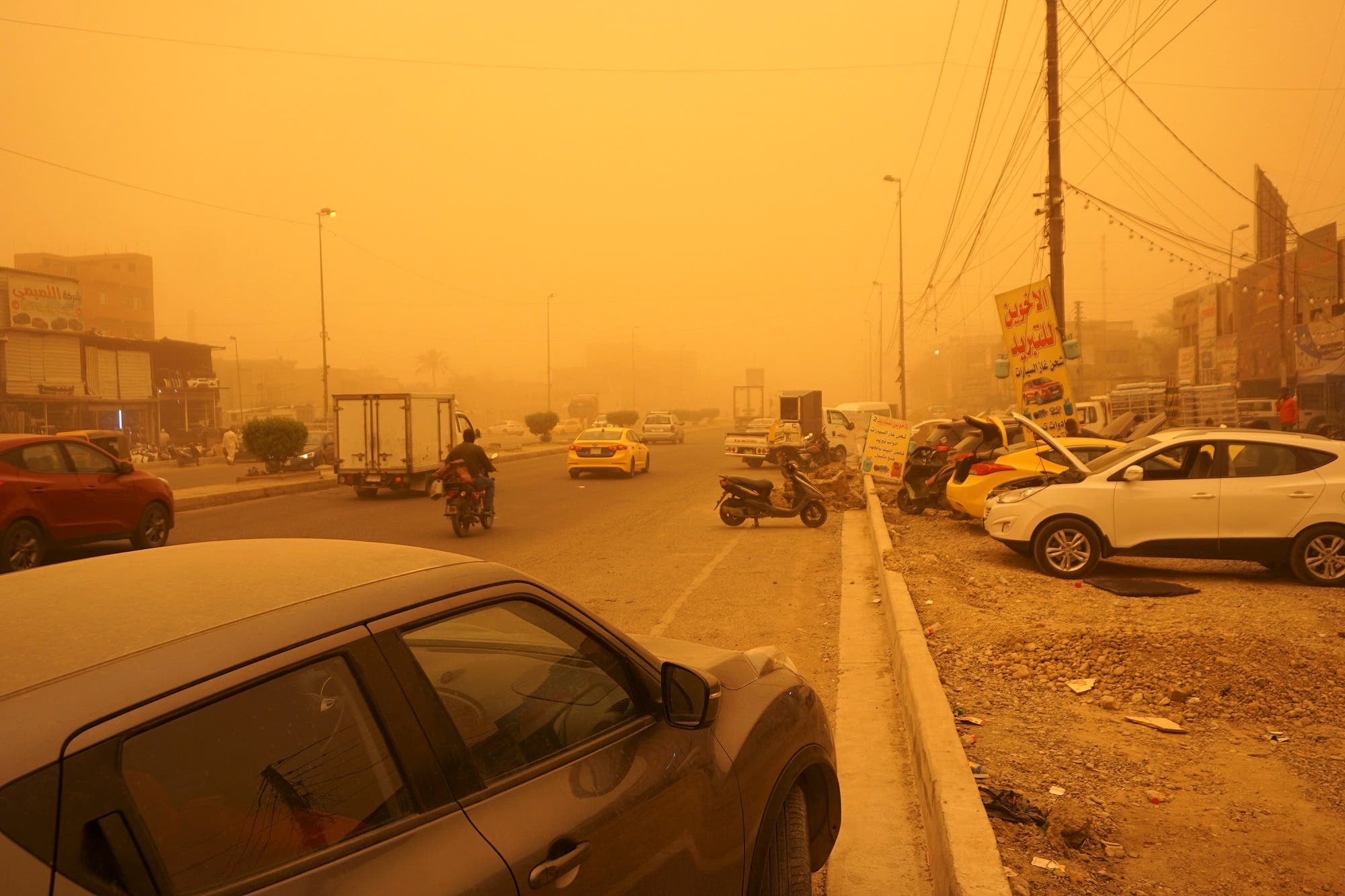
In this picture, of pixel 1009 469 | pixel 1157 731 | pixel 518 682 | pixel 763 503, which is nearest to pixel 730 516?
pixel 763 503

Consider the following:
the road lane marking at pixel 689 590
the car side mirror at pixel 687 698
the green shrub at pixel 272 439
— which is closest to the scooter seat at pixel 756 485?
the road lane marking at pixel 689 590

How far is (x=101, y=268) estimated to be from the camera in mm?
81812

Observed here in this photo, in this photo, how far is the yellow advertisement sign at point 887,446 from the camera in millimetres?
20922

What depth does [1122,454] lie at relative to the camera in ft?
36.3

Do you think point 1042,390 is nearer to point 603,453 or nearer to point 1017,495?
point 1017,495

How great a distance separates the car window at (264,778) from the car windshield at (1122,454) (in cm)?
1012

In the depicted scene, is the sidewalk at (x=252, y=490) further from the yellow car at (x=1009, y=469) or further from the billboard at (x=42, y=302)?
the billboard at (x=42, y=302)

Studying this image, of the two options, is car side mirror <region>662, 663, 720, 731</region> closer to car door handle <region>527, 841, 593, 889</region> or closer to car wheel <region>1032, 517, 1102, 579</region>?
car door handle <region>527, 841, 593, 889</region>

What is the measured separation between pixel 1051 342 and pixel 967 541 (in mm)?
6683

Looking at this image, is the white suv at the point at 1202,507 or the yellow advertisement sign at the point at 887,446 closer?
the white suv at the point at 1202,507

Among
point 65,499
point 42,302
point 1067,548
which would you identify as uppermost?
point 42,302

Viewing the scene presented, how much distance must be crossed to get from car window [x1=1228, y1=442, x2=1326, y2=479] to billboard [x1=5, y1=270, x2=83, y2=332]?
150 ft

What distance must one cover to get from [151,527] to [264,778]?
1397 cm

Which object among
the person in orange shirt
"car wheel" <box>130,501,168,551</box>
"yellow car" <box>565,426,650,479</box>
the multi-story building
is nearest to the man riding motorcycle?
"car wheel" <box>130,501,168,551</box>
